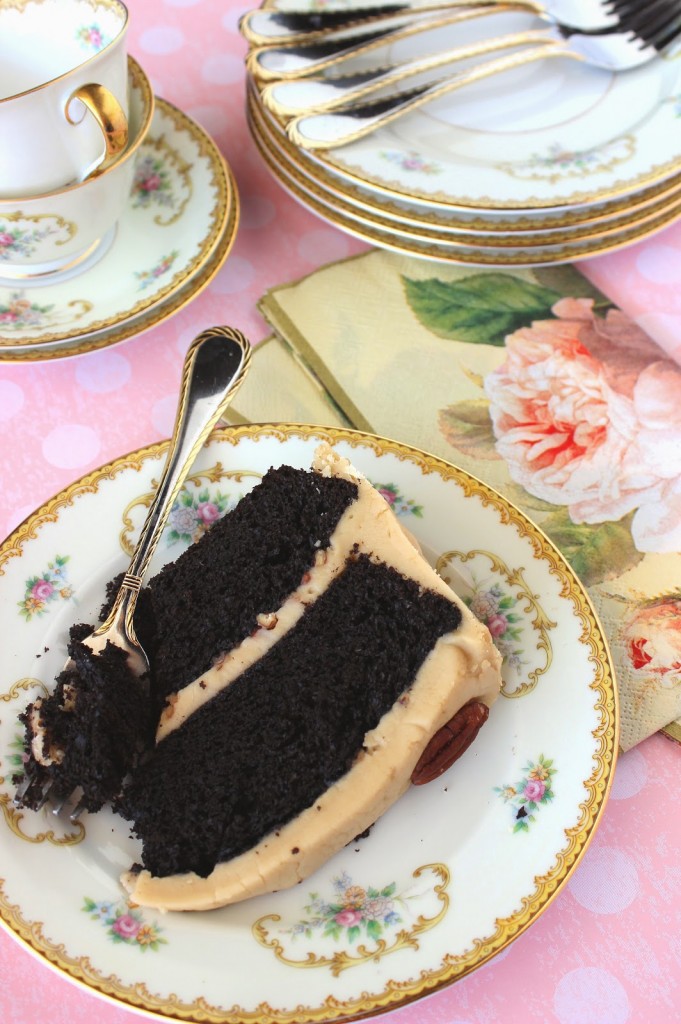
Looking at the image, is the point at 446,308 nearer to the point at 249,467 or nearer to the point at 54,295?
the point at 249,467

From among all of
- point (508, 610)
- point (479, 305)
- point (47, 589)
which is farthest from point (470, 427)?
point (47, 589)

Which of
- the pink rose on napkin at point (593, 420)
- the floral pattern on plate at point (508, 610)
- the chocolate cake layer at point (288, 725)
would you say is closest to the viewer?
the chocolate cake layer at point (288, 725)

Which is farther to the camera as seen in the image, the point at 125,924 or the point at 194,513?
the point at 194,513

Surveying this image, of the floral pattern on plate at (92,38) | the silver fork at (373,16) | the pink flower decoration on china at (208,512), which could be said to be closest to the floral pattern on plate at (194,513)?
the pink flower decoration on china at (208,512)

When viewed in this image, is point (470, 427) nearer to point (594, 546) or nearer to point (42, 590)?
point (594, 546)

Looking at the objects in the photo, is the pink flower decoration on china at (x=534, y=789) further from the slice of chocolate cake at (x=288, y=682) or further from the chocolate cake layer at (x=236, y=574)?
the chocolate cake layer at (x=236, y=574)

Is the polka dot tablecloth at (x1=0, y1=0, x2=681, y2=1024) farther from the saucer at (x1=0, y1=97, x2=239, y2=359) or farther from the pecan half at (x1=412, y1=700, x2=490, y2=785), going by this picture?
the pecan half at (x1=412, y1=700, x2=490, y2=785)
